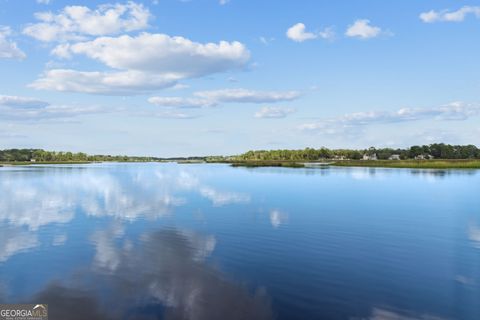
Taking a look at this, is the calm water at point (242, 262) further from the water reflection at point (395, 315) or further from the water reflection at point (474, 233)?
the water reflection at point (474, 233)

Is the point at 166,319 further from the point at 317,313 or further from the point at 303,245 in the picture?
the point at 303,245

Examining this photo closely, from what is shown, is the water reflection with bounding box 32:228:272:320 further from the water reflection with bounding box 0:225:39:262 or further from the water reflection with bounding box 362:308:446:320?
the water reflection with bounding box 0:225:39:262

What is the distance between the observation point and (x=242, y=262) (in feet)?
76.8

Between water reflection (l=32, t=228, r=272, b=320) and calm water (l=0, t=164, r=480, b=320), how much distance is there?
6cm

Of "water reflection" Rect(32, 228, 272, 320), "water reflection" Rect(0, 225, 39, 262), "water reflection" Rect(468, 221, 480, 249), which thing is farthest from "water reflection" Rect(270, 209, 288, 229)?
"water reflection" Rect(0, 225, 39, 262)

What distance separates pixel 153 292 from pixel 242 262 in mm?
6902

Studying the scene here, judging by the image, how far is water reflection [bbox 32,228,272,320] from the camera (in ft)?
52.0

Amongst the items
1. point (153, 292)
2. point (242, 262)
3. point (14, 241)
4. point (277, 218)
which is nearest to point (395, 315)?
point (242, 262)

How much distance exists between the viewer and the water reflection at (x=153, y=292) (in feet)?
52.0

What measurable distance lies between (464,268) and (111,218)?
32.4 metres

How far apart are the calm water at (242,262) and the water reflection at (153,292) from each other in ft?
0.21

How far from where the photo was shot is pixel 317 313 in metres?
15.9

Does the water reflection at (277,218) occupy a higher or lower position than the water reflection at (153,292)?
higher

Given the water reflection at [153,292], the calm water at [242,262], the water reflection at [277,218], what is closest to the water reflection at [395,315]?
the calm water at [242,262]
